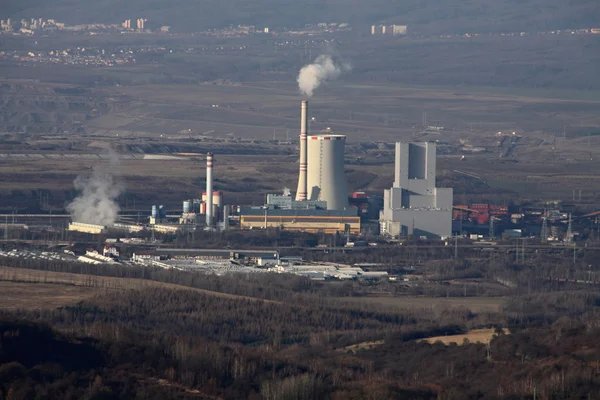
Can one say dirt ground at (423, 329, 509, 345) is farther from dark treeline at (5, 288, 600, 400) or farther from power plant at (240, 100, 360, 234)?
power plant at (240, 100, 360, 234)

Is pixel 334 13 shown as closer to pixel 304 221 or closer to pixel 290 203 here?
pixel 290 203

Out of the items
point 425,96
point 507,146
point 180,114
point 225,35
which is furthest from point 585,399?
point 225,35

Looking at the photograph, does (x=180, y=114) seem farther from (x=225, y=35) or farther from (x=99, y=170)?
(x=225, y=35)

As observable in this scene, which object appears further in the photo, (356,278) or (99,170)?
(99,170)

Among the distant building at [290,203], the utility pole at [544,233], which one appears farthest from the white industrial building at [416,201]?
the utility pole at [544,233]

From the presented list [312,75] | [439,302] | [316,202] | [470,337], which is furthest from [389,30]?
[470,337]

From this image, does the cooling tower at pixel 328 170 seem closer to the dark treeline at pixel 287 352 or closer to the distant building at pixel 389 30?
the dark treeline at pixel 287 352
